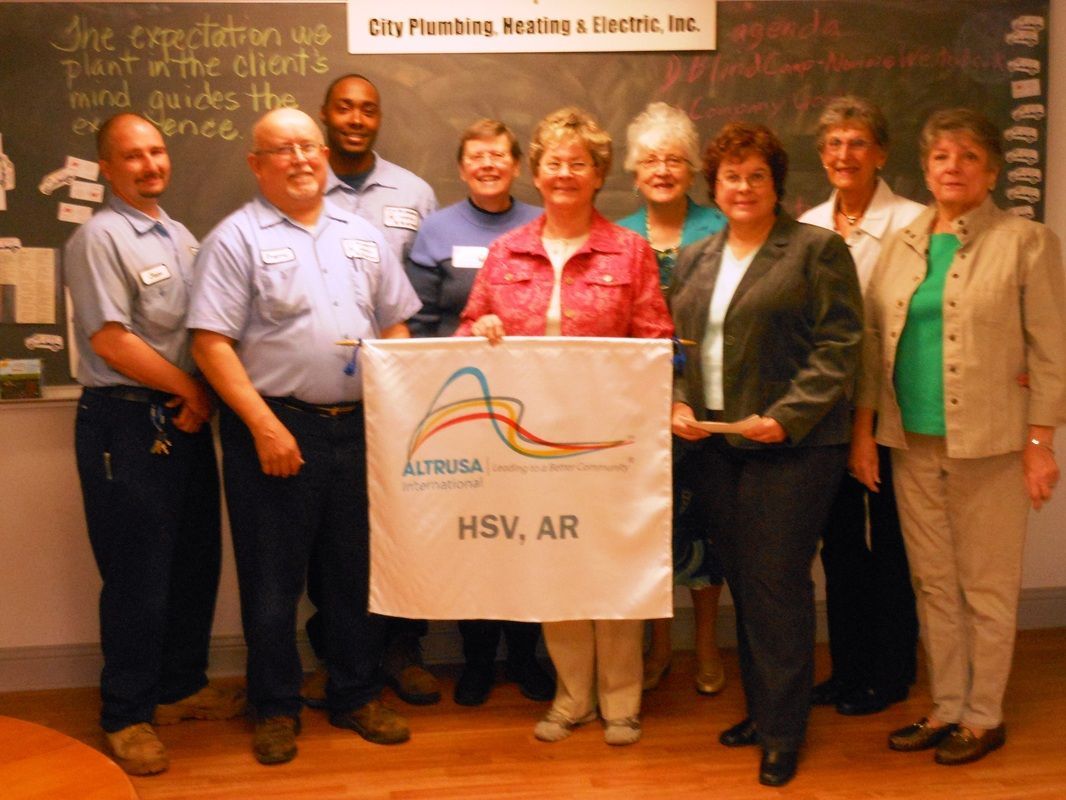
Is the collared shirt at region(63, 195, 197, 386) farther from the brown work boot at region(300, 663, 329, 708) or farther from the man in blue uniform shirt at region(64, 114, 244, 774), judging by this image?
the brown work boot at region(300, 663, 329, 708)

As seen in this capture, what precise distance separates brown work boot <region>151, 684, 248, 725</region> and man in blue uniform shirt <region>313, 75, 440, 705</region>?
0.24 m

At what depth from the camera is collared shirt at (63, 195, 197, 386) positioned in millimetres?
3082

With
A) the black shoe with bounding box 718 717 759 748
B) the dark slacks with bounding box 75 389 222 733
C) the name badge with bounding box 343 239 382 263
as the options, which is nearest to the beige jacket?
the black shoe with bounding box 718 717 759 748

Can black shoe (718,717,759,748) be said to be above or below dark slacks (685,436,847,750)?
below

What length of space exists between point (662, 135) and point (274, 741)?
2180 mm

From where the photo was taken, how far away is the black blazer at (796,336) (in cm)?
287

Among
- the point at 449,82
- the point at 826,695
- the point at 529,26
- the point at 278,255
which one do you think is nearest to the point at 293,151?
the point at 278,255

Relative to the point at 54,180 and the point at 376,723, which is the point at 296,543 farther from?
the point at 54,180

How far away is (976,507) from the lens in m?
3.03

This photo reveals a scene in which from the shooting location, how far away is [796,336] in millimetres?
2920

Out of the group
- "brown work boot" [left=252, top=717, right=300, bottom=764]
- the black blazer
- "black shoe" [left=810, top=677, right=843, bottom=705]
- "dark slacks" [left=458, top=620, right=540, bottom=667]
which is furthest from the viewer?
"dark slacks" [left=458, top=620, right=540, bottom=667]

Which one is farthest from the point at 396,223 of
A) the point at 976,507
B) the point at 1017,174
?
the point at 1017,174

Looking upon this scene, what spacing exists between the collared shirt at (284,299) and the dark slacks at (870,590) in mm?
1614

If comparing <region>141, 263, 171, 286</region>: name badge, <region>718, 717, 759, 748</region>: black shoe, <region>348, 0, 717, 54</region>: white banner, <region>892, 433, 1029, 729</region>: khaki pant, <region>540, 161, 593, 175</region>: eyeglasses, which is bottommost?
<region>718, 717, 759, 748</region>: black shoe
